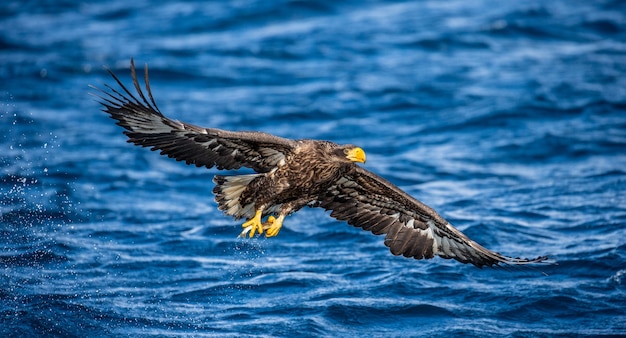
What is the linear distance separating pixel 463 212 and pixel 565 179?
88.4 inches

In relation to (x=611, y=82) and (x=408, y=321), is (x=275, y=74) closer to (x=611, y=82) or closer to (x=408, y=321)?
(x=611, y=82)

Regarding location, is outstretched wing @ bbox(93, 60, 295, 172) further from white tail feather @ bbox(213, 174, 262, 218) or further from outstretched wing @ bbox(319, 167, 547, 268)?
outstretched wing @ bbox(319, 167, 547, 268)

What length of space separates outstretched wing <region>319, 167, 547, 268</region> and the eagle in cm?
1

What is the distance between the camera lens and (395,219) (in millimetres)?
9172

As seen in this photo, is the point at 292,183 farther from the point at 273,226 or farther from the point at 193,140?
the point at 193,140

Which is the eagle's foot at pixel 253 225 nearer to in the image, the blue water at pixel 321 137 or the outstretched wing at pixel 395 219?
the outstretched wing at pixel 395 219

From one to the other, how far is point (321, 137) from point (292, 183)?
7484 millimetres

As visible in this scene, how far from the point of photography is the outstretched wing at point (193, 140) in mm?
7695

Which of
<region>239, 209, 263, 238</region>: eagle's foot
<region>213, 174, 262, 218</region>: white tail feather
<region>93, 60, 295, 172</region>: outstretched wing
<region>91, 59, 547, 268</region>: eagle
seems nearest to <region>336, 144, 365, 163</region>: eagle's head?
<region>91, 59, 547, 268</region>: eagle

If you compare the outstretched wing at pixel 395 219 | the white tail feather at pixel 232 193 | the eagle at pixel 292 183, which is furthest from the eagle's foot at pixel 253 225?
the outstretched wing at pixel 395 219

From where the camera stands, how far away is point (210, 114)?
16.7m

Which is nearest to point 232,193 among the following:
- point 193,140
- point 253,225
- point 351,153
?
point 253,225

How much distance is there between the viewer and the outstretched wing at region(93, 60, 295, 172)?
7.70 metres

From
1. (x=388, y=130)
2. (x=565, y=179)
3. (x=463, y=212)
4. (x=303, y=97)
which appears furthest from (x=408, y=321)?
(x=303, y=97)
